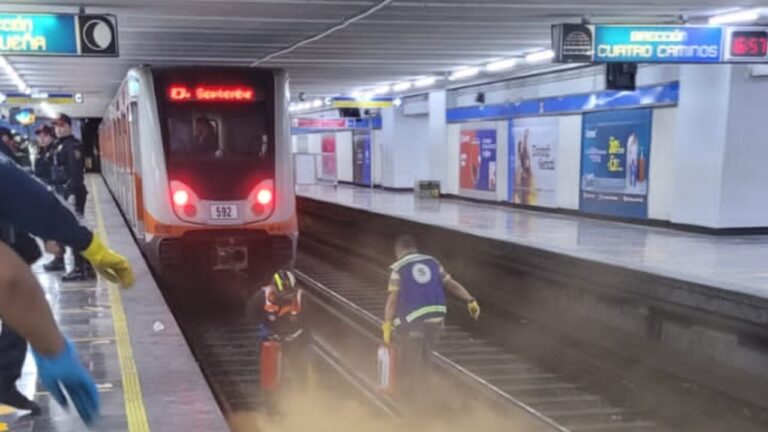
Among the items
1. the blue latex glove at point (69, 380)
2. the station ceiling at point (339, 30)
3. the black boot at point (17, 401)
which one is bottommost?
the black boot at point (17, 401)

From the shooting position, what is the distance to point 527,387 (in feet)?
27.2

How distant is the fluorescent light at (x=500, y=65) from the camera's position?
17062 millimetres

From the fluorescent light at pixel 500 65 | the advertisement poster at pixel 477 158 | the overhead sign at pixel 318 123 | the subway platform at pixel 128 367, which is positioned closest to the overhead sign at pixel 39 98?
the overhead sign at pixel 318 123

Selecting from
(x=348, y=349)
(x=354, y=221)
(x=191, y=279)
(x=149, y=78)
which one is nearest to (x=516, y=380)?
(x=348, y=349)

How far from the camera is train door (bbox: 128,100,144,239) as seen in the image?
9773 millimetres

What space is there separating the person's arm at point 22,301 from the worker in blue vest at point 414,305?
5.03 m

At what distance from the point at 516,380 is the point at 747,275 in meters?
2.92

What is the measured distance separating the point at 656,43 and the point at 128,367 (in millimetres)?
7593

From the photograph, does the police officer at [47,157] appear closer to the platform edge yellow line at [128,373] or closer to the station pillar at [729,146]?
the platform edge yellow line at [128,373]

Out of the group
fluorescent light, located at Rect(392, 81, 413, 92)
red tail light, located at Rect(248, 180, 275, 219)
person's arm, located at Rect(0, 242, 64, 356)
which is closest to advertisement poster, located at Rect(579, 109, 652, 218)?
fluorescent light, located at Rect(392, 81, 413, 92)

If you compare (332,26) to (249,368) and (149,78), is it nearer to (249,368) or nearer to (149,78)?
(149,78)

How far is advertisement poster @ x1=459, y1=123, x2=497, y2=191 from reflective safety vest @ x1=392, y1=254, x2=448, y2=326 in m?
15.5

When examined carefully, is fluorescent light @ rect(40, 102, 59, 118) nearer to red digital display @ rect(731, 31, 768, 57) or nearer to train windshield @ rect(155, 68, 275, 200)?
train windshield @ rect(155, 68, 275, 200)

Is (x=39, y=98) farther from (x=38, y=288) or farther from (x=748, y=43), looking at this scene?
(x=38, y=288)
